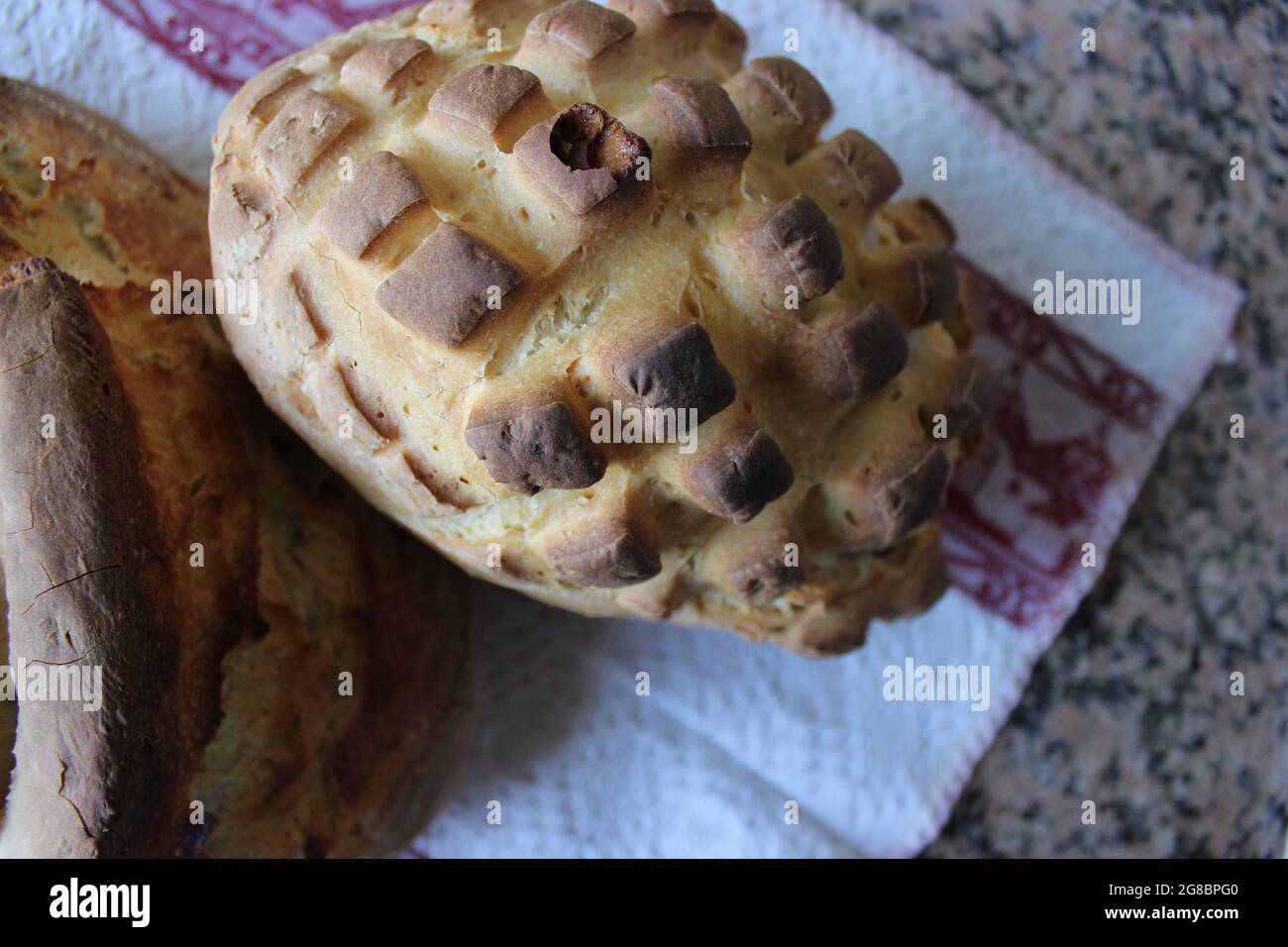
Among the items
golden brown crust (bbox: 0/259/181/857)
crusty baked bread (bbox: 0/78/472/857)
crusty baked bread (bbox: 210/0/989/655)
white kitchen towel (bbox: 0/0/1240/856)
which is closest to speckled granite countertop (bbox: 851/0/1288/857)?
white kitchen towel (bbox: 0/0/1240/856)

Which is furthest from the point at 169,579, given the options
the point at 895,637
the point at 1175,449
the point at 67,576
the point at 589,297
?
the point at 1175,449

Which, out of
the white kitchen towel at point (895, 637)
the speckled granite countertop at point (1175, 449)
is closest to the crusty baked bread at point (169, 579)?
the white kitchen towel at point (895, 637)

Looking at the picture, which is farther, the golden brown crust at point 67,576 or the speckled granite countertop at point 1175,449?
the speckled granite countertop at point 1175,449

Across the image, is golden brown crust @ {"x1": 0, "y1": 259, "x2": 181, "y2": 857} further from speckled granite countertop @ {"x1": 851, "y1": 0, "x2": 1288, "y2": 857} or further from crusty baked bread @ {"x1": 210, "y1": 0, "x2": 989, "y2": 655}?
speckled granite countertop @ {"x1": 851, "y1": 0, "x2": 1288, "y2": 857}

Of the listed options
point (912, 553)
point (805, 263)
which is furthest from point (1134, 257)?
point (805, 263)

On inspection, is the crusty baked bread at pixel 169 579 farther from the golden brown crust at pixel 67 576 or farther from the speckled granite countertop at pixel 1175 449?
the speckled granite countertop at pixel 1175 449

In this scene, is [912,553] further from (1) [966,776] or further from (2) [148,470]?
(2) [148,470]
